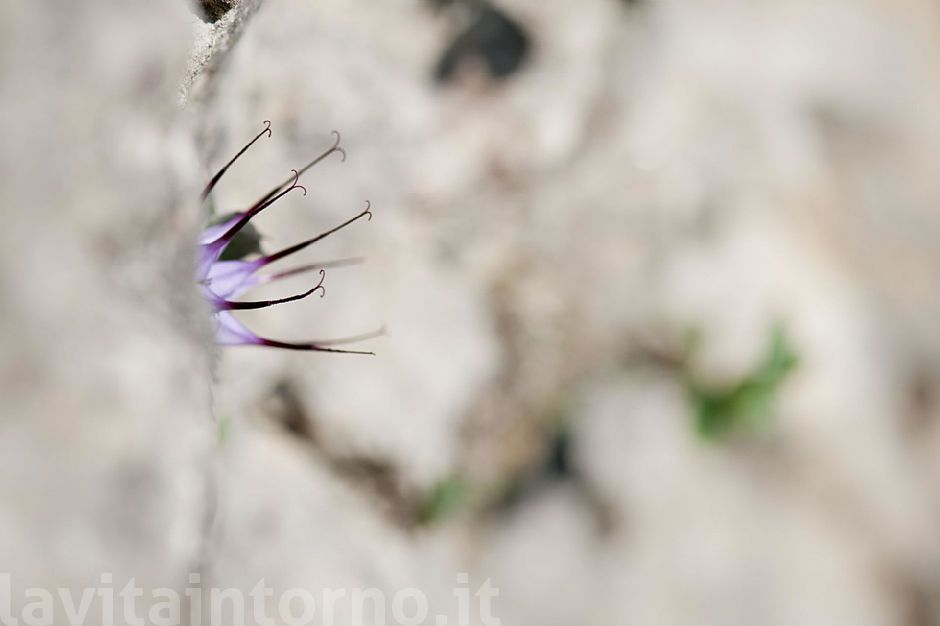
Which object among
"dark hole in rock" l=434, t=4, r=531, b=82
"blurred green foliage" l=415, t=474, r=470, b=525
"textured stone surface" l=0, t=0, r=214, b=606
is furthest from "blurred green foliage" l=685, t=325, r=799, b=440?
"textured stone surface" l=0, t=0, r=214, b=606

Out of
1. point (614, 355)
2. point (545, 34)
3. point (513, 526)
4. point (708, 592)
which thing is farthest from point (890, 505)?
point (545, 34)

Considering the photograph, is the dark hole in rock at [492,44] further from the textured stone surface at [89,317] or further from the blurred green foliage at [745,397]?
the textured stone surface at [89,317]

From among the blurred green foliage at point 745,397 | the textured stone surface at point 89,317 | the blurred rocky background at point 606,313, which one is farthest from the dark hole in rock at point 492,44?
the textured stone surface at point 89,317

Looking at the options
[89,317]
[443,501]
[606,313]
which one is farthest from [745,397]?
[89,317]

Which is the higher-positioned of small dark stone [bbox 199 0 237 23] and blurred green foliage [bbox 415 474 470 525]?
small dark stone [bbox 199 0 237 23]

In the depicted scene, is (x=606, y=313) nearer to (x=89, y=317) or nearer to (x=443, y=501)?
(x=443, y=501)

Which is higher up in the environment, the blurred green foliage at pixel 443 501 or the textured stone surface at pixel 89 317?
the blurred green foliage at pixel 443 501

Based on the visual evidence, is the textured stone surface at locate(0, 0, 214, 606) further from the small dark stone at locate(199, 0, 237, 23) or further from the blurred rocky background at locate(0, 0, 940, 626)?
the blurred rocky background at locate(0, 0, 940, 626)

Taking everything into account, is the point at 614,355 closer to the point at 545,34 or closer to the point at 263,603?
the point at 545,34
